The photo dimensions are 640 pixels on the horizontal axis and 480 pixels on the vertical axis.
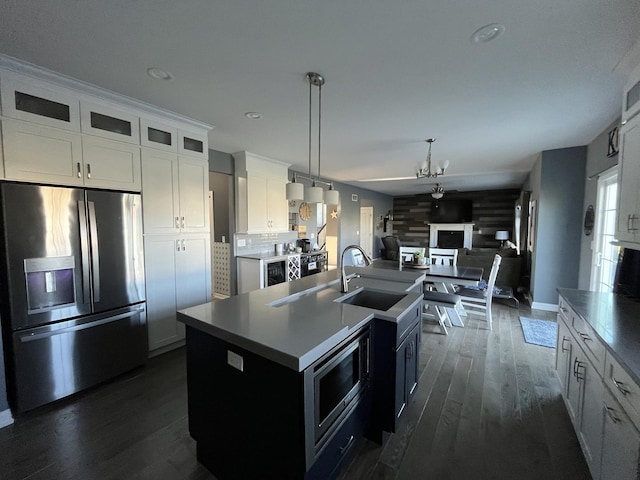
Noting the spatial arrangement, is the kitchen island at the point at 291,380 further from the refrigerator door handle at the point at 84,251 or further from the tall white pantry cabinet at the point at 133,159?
the tall white pantry cabinet at the point at 133,159

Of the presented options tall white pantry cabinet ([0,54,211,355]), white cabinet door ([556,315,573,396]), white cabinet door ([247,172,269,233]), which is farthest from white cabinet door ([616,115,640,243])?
white cabinet door ([247,172,269,233])

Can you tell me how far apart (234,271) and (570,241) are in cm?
534

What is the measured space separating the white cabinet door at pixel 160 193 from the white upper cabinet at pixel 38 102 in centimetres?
60

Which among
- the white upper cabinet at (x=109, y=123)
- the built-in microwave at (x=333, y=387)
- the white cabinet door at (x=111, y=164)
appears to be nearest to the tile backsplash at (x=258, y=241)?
the white cabinet door at (x=111, y=164)

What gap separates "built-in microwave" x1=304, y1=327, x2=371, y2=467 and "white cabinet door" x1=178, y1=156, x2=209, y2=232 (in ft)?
8.09

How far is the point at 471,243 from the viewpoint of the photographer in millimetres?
9781

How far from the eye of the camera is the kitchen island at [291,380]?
117 centimetres

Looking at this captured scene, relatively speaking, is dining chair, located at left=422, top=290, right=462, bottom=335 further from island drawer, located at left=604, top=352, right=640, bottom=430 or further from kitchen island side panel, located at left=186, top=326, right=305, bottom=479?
kitchen island side panel, located at left=186, top=326, right=305, bottom=479

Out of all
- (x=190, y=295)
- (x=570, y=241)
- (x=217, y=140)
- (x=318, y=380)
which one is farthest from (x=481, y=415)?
(x=217, y=140)

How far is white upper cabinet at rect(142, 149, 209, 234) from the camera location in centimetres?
276

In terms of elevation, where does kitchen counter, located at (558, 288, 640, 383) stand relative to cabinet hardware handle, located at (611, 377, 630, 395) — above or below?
above

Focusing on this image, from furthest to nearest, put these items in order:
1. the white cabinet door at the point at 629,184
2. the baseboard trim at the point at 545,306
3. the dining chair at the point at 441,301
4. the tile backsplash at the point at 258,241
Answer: the tile backsplash at the point at 258,241 < the baseboard trim at the point at 545,306 < the dining chair at the point at 441,301 < the white cabinet door at the point at 629,184

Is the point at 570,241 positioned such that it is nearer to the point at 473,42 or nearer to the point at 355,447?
the point at 473,42

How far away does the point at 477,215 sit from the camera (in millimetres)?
9766
